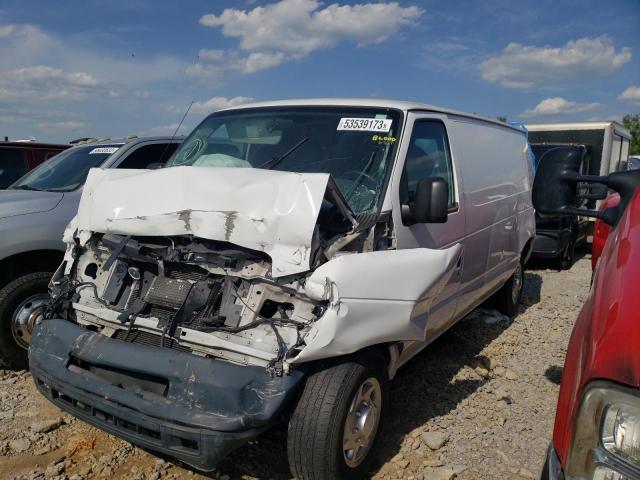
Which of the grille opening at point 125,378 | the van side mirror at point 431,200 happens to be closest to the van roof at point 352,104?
the van side mirror at point 431,200

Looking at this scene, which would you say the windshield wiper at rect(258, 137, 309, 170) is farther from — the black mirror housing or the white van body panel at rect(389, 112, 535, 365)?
the black mirror housing

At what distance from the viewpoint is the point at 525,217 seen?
20.0ft

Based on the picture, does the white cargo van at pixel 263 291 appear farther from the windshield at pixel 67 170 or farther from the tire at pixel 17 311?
the windshield at pixel 67 170

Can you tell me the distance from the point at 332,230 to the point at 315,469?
1221mm

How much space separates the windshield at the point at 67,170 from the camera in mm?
5125

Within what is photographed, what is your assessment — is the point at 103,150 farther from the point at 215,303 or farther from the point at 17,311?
the point at 215,303

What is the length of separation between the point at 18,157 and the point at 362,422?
7222 millimetres

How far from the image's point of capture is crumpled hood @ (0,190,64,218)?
4324 millimetres

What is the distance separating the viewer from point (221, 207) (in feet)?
9.54

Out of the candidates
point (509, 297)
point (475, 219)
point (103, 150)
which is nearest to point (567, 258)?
point (509, 297)

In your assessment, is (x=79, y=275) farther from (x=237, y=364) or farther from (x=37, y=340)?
(x=237, y=364)

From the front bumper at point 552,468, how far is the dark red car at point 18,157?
7640 millimetres

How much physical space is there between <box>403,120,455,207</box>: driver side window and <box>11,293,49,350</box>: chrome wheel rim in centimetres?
298

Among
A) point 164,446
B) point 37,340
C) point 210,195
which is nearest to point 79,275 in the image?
point 37,340
